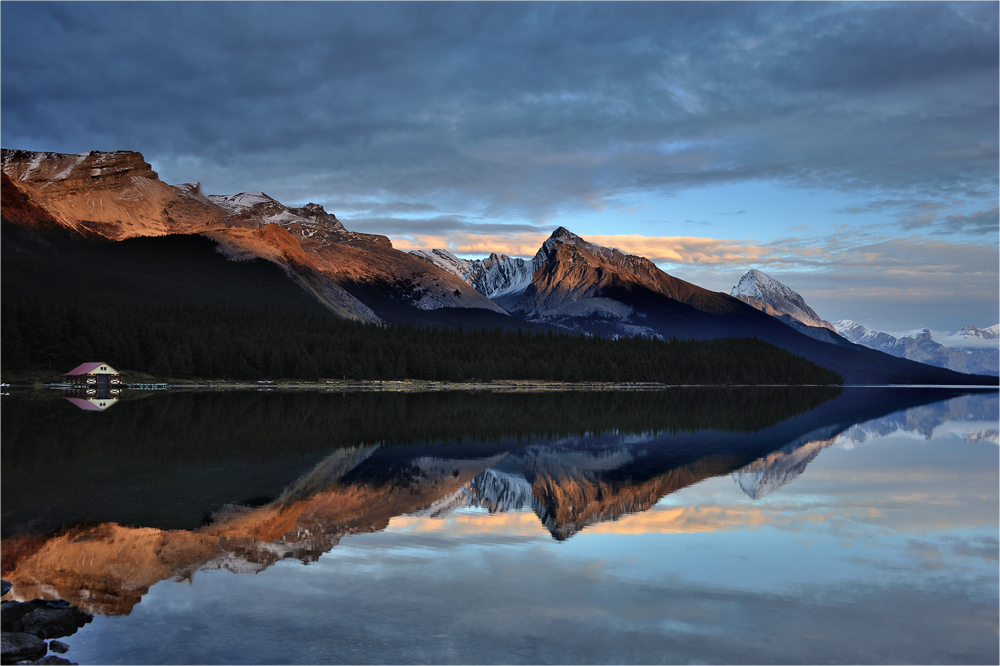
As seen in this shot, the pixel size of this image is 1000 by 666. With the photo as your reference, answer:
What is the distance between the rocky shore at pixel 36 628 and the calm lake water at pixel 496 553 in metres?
0.41

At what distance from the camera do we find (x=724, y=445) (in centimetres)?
5362

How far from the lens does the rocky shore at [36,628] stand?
13.4 metres

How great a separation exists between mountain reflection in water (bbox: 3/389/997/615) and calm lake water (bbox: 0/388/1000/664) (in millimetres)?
161

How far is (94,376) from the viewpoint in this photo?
420ft

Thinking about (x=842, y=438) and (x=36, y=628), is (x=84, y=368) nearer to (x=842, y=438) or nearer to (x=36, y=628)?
(x=842, y=438)

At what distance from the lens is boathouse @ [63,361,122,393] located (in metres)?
126

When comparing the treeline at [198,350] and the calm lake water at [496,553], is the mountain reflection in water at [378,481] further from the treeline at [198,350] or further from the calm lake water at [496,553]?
the treeline at [198,350]

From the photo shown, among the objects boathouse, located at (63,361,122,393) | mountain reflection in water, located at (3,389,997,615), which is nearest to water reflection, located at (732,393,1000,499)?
mountain reflection in water, located at (3,389,997,615)

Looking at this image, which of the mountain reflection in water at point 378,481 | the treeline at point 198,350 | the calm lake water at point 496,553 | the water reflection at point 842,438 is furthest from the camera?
the treeline at point 198,350

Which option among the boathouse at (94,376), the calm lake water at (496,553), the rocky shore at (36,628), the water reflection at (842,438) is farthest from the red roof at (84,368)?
the rocky shore at (36,628)

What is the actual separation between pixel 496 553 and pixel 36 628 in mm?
11345

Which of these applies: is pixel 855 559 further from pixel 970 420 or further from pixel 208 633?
pixel 970 420

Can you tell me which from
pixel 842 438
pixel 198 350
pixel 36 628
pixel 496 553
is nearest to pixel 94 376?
pixel 198 350

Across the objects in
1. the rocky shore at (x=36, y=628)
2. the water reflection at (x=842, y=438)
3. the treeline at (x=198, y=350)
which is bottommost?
the rocky shore at (x=36, y=628)
